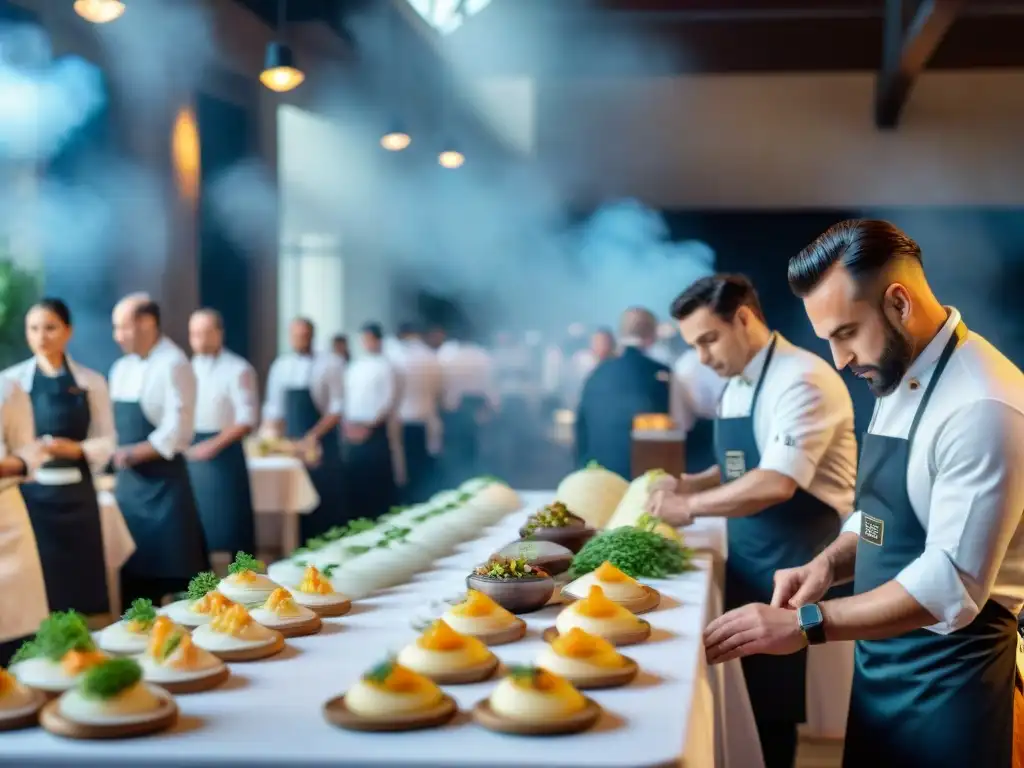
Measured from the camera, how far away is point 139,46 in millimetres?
6508

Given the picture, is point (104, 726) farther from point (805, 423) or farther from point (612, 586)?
point (805, 423)

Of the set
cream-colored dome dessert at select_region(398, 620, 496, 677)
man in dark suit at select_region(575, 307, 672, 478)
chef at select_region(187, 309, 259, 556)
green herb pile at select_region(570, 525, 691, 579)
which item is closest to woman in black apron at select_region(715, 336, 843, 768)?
green herb pile at select_region(570, 525, 691, 579)

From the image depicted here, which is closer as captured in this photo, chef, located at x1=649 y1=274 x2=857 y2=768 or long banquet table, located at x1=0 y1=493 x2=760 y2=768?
long banquet table, located at x1=0 y1=493 x2=760 y2=768

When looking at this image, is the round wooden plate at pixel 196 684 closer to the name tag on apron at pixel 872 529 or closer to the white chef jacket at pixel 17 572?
the name tag on apron at pixel 872 529

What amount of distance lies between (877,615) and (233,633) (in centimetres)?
103

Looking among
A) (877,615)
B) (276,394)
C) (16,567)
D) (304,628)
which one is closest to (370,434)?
(276,394)

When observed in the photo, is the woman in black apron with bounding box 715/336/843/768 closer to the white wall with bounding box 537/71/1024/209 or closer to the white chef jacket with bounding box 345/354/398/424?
the white chef jacket with bounding box 345/354/398/424

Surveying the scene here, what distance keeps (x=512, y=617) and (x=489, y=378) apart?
8.31 m

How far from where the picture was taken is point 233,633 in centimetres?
194

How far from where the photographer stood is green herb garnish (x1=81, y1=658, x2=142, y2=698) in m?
1.54

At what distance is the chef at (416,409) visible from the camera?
927 cm

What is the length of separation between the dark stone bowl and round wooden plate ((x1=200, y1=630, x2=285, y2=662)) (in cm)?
43

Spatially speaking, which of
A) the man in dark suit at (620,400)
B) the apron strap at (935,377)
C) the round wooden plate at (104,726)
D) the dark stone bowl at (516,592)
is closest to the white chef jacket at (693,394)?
the man in dark suit at (620,400)

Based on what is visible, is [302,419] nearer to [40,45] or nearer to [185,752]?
[40,45]
